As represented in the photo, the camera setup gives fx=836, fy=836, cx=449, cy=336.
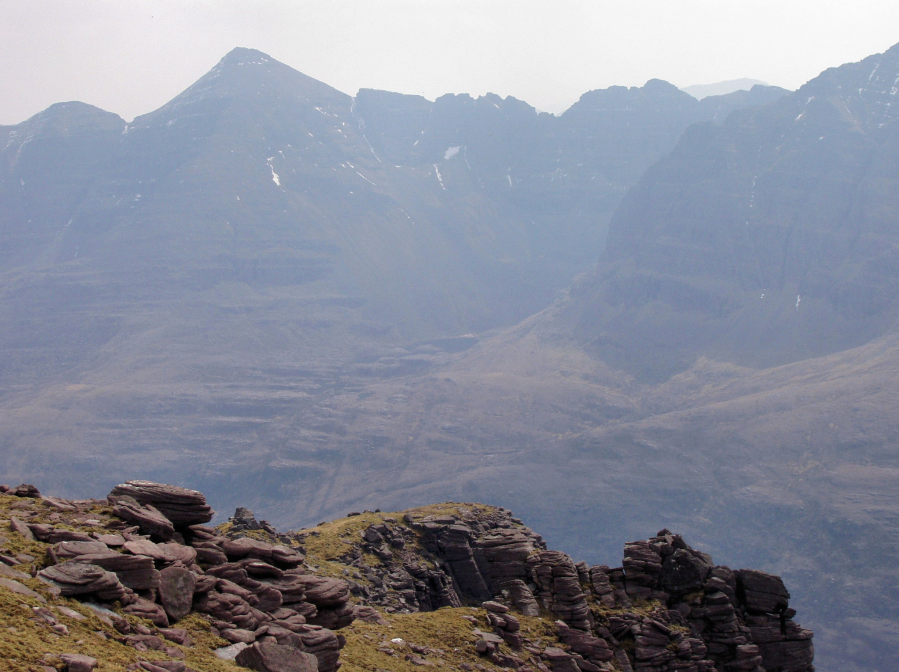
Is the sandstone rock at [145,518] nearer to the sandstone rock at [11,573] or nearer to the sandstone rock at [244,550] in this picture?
the sandstone rock at [244,550]

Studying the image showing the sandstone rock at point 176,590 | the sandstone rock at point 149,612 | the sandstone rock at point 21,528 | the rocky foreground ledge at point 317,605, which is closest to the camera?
the rocky foreground ledge at point 317,605

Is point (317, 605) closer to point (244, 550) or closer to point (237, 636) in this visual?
point (244, 550)

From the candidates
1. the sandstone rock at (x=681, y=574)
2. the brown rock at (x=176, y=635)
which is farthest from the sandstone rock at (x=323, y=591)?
the sandstone rock at (x=681, y=574)

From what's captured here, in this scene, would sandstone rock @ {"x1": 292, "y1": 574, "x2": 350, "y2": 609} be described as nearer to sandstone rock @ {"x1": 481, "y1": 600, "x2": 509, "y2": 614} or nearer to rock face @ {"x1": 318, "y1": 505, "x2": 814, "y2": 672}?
rock face @ {"x1": 318, "y1": 505, "x2": 814, "y2": 672}

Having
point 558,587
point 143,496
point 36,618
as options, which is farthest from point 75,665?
point 558,587

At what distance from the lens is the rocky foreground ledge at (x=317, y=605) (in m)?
32.5

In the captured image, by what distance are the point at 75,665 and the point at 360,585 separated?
48274 millimetres

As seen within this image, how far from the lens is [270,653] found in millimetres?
35344

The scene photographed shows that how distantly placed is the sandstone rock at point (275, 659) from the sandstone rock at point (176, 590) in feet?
11.4

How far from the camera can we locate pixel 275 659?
3525 cm

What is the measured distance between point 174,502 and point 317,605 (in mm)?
9192

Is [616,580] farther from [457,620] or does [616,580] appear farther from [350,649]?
[350,649]

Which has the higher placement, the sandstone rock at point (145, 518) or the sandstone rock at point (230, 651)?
the sandstone rock at point (145, 518)

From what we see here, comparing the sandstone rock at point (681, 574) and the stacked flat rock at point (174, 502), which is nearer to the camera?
the stacked flat rock at point (174, 502)
